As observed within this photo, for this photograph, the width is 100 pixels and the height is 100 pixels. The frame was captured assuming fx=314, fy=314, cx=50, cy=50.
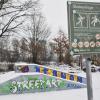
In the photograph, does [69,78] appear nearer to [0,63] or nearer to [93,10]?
[93,10]

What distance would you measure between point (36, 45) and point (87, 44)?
44.4 m

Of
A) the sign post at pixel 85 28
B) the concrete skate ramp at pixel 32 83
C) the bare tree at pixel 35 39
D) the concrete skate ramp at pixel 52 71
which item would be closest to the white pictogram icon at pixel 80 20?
the sign post at pixel 85 28

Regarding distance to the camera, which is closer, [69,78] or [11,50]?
[69,78]

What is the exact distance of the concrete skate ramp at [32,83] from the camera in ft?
61.6

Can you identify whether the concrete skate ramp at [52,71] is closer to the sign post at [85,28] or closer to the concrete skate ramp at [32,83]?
the concrete skate ramp at [32,83]

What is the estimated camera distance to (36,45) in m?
50.4

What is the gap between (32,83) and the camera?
63.1 feet

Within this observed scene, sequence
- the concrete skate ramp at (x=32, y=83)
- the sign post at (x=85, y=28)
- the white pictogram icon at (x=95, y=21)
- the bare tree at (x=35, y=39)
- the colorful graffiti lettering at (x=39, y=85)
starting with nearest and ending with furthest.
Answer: the sign post at (x=85, y=28)
the white pictogram icon at (x=95, y=21)
the concrete skate ramp at (x=32, y=83)
the colorful graffiti lettering at (x=39, y=85)
the bare tree at (x=35, y=39)

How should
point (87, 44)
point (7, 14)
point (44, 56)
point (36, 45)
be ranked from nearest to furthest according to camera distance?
point (87, 44) < point (7, 14) < point (36, 45) < point (44, 56)

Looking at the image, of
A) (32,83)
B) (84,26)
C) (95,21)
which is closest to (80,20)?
(84,26)

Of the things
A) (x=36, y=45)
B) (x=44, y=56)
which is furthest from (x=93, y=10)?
(x=44, y=56)

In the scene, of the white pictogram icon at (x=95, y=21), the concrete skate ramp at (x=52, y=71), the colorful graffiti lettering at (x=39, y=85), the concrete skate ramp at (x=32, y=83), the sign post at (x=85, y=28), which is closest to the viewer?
the sign post at (x=85, y=28)

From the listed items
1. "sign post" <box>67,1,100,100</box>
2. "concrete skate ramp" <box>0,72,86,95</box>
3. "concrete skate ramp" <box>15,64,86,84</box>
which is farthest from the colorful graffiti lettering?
"sign post" <box>67,1,100,100</box>

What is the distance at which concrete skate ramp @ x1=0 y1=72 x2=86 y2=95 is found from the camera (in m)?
18.8
